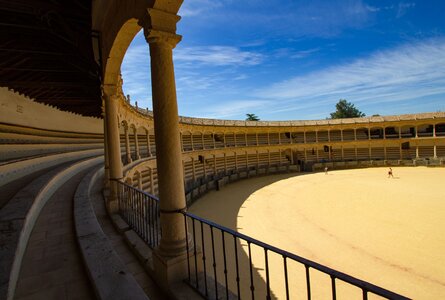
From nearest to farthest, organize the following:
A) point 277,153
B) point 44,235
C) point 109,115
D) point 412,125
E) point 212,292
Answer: point 212,292 < point 44,235 < point 109,115 < point 412,125 < point 277,153

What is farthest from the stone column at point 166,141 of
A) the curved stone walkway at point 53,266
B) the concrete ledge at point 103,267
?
the curved stone walkway at point 53,266

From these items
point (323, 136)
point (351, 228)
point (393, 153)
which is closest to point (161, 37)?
point (351, 228)

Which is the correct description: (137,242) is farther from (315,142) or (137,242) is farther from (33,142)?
(315,142)

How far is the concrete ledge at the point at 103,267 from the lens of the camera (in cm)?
216

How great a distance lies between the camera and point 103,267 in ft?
8.47

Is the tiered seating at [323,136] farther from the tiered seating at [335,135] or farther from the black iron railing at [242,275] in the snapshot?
the black iron railing at [242,275]

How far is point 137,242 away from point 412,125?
4397cm

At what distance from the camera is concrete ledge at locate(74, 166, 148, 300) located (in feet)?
7.09

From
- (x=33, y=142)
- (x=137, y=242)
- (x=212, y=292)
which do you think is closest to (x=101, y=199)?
(x=137, y=242)

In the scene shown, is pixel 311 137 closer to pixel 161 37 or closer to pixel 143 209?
pixel 143 209

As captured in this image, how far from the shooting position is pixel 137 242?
12.8ft

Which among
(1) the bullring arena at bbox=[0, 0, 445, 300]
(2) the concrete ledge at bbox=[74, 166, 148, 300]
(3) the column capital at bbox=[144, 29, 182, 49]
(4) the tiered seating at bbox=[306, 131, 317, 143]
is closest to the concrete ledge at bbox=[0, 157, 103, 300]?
(1) the bullring arena at bbox=[0, 0, 445, 300]

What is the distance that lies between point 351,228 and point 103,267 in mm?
11898

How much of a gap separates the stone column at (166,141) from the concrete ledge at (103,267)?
0.57 m
